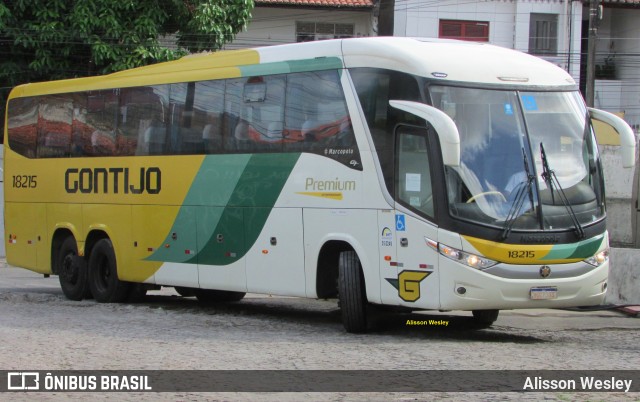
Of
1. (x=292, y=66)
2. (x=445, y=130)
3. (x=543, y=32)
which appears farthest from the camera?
A: (x=543, y=32)

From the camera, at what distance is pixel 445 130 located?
35.0 feet

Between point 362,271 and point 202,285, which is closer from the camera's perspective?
point 362,271

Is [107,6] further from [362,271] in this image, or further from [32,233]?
[362,271]

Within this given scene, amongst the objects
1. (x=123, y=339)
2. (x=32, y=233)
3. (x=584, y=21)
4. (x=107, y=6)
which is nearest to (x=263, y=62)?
(x=123, y=339)

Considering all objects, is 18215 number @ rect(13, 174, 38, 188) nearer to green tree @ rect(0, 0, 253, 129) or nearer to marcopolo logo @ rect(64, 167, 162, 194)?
marcopolo logo @ rect(64, 167, 162, 194)

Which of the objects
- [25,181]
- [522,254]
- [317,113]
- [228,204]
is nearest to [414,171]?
[522,254]

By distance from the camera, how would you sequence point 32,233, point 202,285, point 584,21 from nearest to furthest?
1. point 202,285
2. point 32,233
3. point 584,21

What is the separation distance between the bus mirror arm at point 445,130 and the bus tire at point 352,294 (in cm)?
→ 187

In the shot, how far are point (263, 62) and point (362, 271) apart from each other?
3308 mm

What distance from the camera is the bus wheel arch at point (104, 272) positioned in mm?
16312

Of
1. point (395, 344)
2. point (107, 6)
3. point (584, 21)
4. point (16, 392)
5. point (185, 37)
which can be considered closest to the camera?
point (16, 392)

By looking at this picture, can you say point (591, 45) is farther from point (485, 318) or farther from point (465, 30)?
point (485, 318)

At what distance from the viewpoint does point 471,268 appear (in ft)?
35.8

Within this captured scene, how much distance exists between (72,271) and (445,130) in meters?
8.67
